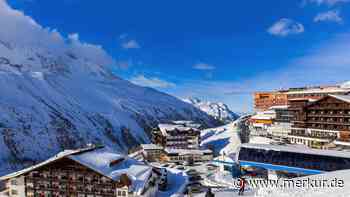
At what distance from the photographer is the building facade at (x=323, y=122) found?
220 ft

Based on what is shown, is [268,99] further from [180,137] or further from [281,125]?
[180,137]

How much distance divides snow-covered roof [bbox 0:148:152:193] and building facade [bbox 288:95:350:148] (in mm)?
44060

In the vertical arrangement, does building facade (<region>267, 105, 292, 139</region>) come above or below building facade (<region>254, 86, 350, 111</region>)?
below

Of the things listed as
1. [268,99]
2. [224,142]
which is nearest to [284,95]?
[268,99]

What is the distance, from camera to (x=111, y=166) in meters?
52.1

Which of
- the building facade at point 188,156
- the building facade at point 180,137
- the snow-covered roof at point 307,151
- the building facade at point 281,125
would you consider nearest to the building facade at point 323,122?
the building facade at point 281,125

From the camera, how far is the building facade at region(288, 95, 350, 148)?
6694 cm

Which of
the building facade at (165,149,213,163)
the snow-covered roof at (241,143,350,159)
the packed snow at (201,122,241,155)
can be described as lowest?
the building facade at (165,149,213,163)

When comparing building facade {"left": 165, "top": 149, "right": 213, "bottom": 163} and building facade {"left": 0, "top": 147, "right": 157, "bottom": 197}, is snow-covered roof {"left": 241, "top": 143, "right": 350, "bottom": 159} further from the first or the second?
building facade {"left": 165, "top": 149, "right": 213, "bottom": 163}

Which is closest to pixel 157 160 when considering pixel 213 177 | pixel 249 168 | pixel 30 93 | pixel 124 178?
pixel 213 177

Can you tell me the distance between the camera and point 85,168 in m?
50.7

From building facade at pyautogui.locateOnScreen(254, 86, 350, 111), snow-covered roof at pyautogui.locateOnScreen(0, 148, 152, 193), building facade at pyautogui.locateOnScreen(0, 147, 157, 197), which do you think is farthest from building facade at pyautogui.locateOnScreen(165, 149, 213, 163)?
building facade at pyautogui.locateOnScreen(254, 86, 350, 111)

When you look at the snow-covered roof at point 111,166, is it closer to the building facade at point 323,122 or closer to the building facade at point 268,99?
the building facade at point 323,122

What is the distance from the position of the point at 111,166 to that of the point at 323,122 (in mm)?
52798
